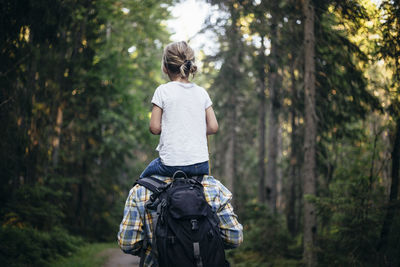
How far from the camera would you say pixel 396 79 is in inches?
282

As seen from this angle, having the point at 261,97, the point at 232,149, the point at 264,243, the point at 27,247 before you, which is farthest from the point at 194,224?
the point at 232,149

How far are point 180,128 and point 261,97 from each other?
565 inches

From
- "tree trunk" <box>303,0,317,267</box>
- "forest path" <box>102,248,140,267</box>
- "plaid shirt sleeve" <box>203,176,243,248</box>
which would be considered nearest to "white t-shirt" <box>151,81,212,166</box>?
"plaid shirt sleeve" <box>203,176,243,248</box>

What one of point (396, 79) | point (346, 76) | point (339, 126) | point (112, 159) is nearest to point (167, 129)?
point (396, 79)

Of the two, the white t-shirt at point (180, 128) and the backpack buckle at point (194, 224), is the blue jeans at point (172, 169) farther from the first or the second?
the backpack buckle at point (194, 224)

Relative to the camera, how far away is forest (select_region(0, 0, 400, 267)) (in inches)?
290

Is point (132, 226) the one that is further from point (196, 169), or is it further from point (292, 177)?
point (292, 177)

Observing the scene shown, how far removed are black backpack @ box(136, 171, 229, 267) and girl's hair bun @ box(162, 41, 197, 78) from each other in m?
1.05

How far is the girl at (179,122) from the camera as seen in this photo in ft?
11.1

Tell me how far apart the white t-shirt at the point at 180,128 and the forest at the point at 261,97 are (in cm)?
178

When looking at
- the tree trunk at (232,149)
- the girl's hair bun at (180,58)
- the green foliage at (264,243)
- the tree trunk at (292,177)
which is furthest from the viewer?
the tree trunk at (232,149)

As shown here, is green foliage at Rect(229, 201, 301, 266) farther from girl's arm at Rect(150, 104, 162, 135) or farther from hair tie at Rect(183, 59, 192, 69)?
hair tie at Rect(183, 59, 192, 69)

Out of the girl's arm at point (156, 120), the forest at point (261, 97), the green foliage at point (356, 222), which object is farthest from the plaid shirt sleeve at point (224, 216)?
the green foliage at point (356, 222)

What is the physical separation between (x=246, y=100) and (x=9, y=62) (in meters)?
19.5
